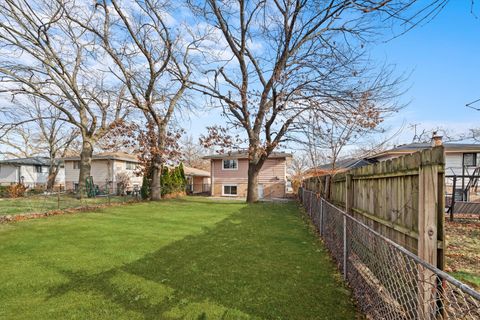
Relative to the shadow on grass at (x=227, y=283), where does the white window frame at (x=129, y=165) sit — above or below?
above

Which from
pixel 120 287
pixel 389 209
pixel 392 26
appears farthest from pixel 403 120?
pixel 120 287

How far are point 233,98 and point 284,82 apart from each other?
3.83 metres

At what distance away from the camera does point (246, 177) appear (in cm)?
2731

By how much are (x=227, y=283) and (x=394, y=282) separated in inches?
92.0

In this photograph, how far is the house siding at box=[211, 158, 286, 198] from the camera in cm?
2625

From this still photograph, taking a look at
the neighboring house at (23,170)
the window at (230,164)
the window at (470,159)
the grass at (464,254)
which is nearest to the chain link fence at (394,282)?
the grass at (464,254)

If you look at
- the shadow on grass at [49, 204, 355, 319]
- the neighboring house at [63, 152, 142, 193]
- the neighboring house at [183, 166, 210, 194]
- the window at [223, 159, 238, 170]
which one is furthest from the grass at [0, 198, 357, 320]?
the neighboring house at [183, 166, 210, 194]

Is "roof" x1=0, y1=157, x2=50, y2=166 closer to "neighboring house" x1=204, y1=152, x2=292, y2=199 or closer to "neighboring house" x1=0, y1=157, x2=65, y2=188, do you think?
"neighboring house" x1=0, y1=157, x2=65, y2=188

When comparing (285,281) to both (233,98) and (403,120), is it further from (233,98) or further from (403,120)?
(233,98)

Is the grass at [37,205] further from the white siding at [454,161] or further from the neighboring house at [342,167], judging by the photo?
the white siding at [454,161]

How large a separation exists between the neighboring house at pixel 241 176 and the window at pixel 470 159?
13059 mm

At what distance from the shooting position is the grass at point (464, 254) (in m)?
4.27

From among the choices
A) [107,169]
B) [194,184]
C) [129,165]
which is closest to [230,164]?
[194,184]

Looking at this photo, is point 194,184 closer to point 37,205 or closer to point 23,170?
point 37,205
